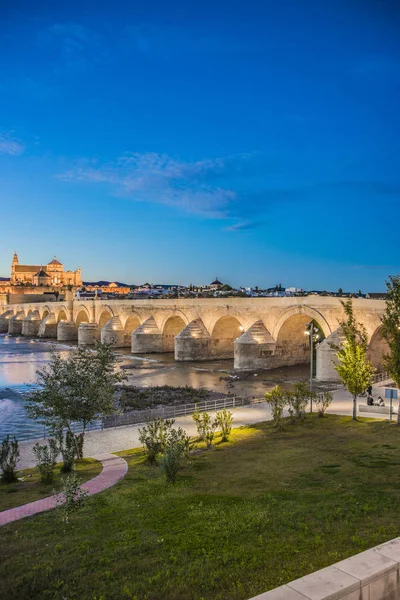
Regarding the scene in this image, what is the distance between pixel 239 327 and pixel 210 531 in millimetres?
30450

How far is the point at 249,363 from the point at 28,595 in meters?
24.8

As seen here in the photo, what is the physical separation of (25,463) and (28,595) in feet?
21.3

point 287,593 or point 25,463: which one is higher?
point 287,593

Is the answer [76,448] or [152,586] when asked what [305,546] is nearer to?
[152,586]

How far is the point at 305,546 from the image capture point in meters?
4.96

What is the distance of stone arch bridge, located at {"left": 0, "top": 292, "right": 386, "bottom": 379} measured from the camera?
23.4 m

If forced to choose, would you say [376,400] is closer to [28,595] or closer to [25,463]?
[25,463]

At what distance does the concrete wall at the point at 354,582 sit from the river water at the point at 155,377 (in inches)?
516

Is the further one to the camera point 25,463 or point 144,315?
point 144,315

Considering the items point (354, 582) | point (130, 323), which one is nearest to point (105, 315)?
point (130, 323)

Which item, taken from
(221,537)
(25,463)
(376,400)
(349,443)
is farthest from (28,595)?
(376,400)

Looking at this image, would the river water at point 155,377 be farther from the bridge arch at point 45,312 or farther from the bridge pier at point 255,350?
the bridge arch at point 45,312

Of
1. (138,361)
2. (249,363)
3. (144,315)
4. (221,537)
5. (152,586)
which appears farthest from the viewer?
(144,315)

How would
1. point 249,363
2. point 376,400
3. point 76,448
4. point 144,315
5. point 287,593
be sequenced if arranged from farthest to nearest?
point 144,315 < point 249,363 < point 376,400 < point 76,448 < point 287,593
